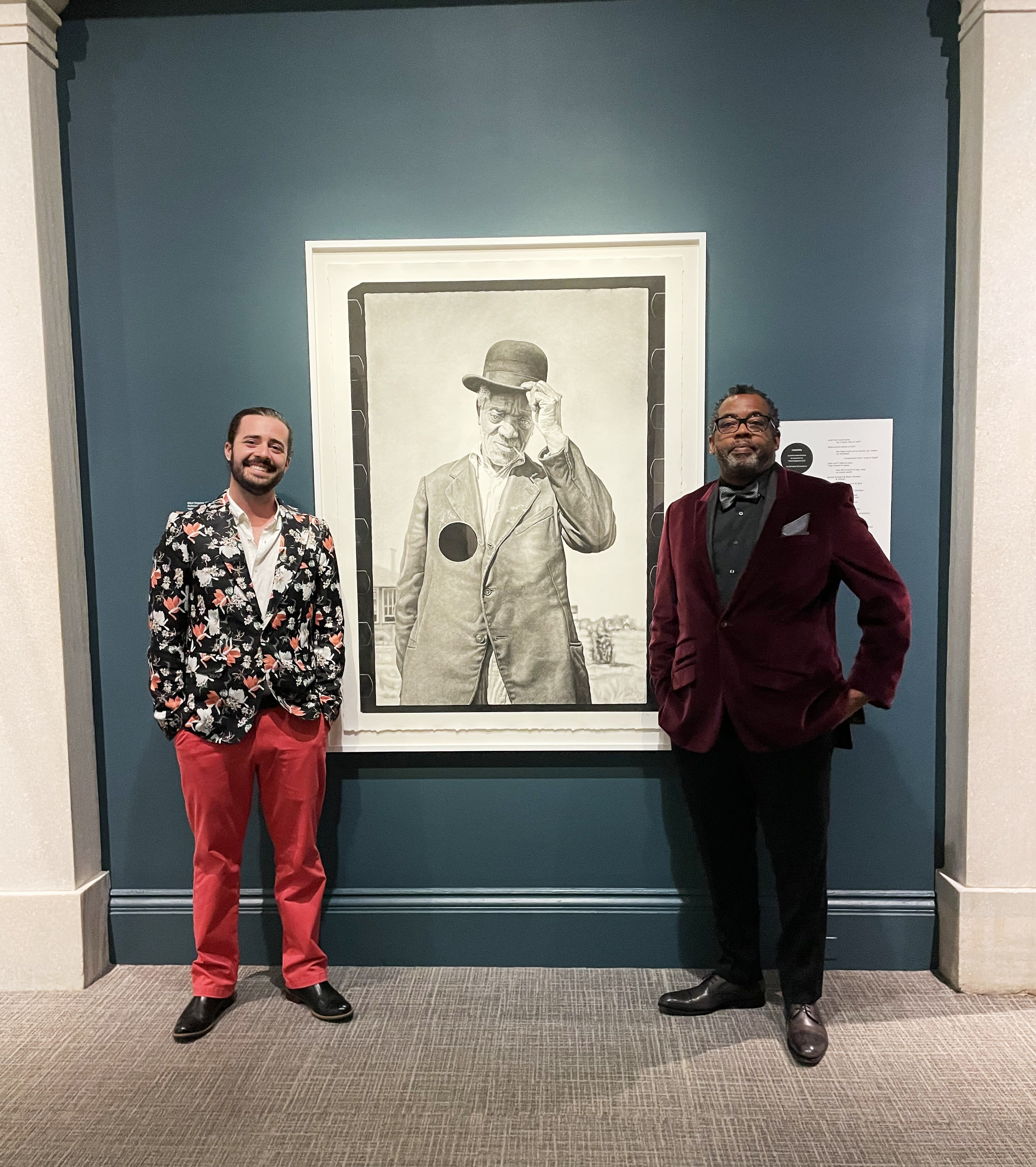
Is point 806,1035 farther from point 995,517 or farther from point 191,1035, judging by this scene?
point 191,1035

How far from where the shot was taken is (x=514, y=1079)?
202cm

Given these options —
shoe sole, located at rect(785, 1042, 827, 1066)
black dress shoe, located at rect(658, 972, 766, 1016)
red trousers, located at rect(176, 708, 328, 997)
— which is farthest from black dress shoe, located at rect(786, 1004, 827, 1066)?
red trousers, located at rect(176, 708, 328, 997)

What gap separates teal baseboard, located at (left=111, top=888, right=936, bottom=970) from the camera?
253 centimetres

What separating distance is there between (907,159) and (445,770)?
7.70ft

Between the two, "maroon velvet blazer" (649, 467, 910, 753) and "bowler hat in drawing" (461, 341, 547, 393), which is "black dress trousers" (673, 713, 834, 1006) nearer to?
"maroon velvet blazer" (649, 467, 910, 753)

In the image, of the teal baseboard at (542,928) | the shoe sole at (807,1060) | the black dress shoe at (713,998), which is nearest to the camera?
the shoe sole at (807,1060)

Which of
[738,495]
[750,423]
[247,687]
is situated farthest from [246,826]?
[750,423]

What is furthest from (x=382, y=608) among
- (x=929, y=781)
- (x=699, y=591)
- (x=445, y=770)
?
(x=929, y=781)

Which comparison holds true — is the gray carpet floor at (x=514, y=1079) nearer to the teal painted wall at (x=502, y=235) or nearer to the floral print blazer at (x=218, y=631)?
the teal painted wall at (x=502, y=235)

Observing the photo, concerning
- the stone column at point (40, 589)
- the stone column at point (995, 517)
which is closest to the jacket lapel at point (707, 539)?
the stone column at point (995, 517)

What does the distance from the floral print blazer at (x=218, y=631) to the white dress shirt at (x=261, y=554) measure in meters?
0.01

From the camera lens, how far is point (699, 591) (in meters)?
2.16

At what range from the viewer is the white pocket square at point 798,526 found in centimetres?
208

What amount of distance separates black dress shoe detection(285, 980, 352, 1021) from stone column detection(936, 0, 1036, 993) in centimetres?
183
